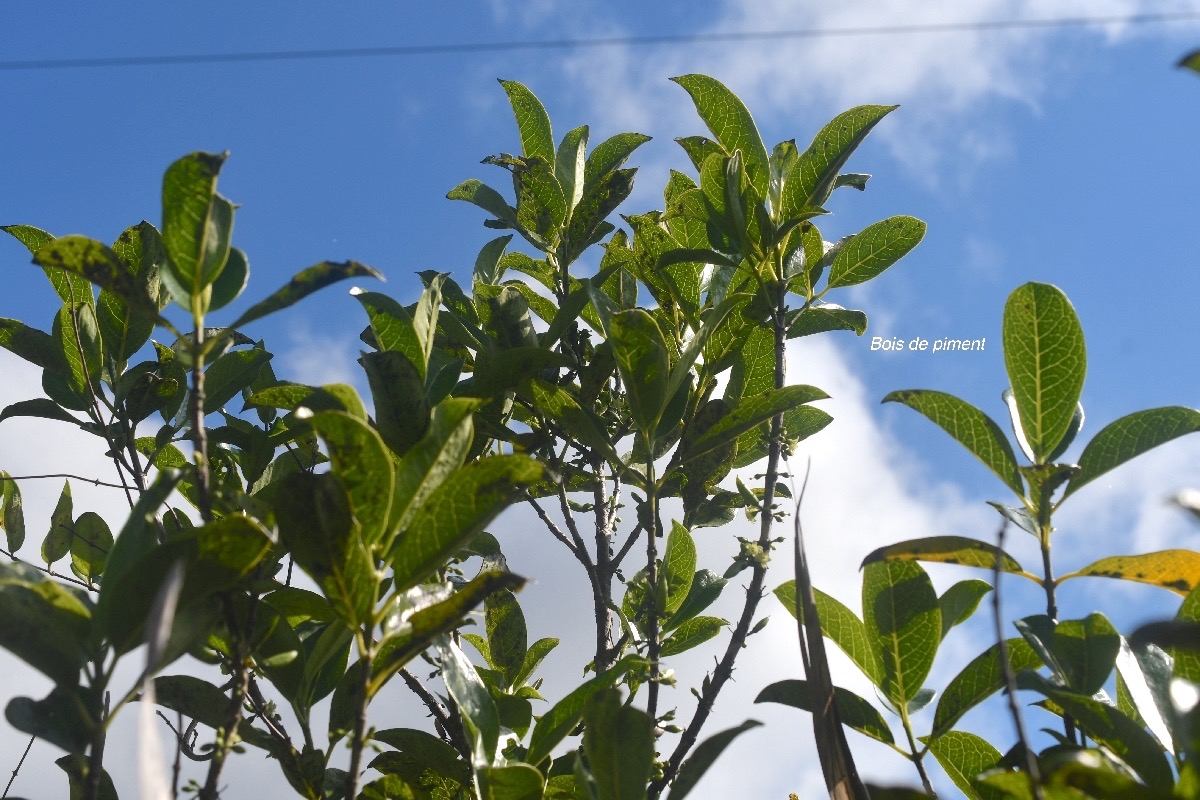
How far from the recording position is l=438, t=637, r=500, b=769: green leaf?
1.26 meters

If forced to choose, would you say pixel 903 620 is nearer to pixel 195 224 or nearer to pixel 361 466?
pixel 361 466

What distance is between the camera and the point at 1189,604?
4.00 feet

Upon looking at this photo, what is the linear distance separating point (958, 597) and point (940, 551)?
131mm

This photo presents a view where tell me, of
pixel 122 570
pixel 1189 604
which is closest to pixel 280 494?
pixel 122 570

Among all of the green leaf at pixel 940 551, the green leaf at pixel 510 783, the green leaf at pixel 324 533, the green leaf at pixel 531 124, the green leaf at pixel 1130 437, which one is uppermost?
the green leaf at pixel 531 124

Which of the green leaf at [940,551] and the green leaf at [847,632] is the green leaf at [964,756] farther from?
the green leaf at [940,551]

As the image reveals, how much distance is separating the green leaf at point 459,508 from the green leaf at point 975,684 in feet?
2.26

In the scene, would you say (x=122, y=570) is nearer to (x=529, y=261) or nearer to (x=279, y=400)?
(x=279, y=400)

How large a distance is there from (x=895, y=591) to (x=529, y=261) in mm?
1271

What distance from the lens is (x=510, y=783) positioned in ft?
4.04

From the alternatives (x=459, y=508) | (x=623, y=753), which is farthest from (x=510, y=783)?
(x=459, y=508)

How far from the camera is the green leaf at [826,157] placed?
5.95ft

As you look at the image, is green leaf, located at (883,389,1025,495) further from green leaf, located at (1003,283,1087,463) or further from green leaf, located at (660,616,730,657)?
green leaf, located at (660,616,730,657)

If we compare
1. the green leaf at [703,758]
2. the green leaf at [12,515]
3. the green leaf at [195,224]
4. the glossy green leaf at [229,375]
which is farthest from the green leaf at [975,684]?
the green leaf at [12,515]
